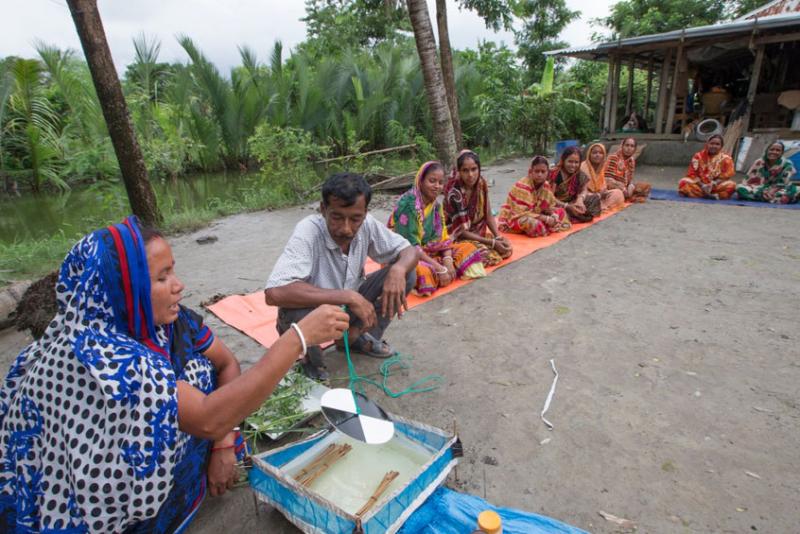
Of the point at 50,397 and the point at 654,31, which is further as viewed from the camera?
the point at 654,31

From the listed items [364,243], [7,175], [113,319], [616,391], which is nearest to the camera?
[113,319]

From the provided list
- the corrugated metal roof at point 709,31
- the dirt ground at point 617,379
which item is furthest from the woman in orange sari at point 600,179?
the corrugated metal roof at point 709,31

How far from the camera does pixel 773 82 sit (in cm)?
1035

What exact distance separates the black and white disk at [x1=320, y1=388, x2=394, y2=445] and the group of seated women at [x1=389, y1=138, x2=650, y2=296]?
113cm

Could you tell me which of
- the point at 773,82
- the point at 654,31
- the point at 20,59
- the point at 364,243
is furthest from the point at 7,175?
the point at 654,31

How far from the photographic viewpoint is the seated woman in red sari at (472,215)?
4289 millimetres

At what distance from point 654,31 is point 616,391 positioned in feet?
55.7

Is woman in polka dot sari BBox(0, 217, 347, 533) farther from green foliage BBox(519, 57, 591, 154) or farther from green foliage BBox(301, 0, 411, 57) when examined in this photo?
green foliage BBox(301, 0, 411, 57)

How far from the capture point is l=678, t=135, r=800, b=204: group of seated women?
615 centimetres

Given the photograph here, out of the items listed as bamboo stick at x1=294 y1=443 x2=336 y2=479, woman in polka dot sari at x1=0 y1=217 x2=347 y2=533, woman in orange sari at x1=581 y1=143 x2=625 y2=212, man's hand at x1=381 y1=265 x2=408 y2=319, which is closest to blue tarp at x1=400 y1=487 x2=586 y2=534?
bamboo stick at x1=294 y1=443 x2=336 y2=479

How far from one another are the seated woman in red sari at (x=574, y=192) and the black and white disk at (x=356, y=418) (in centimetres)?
471

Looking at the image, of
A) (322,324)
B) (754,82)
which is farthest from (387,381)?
(754,82)

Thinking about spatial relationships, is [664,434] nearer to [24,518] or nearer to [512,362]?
[512,362]

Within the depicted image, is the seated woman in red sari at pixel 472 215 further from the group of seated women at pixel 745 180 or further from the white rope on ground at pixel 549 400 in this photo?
the group of seated women at pixel 745 180
